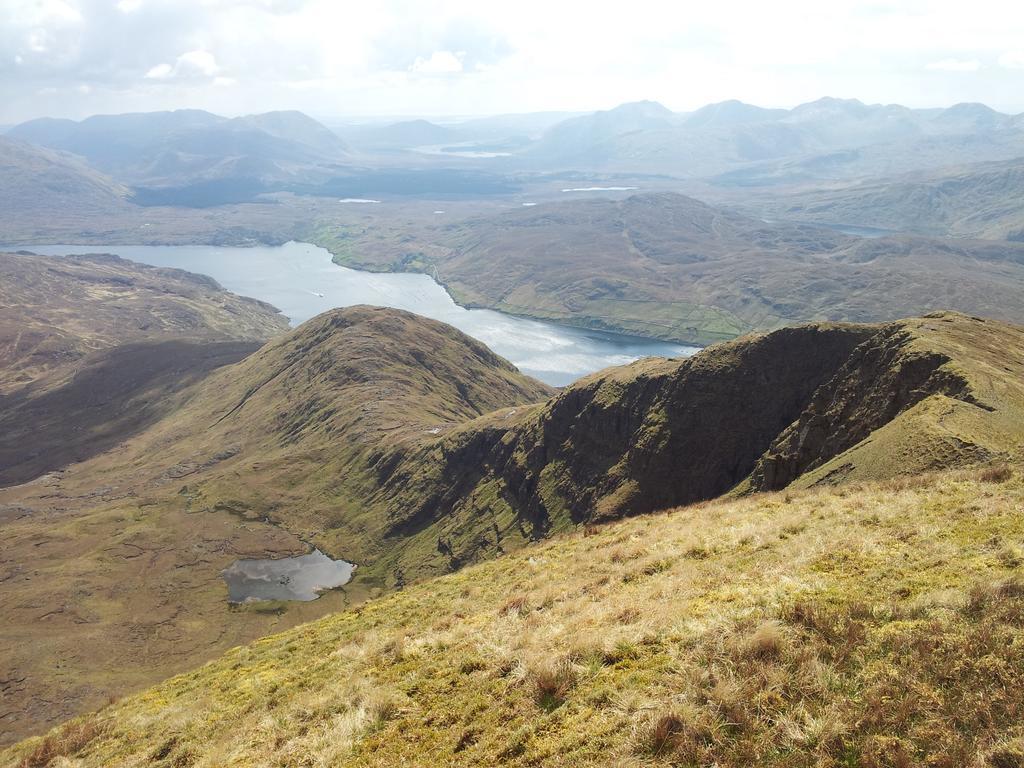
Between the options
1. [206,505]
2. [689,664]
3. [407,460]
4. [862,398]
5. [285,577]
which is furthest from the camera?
[206,505]

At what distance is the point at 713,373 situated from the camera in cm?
7331

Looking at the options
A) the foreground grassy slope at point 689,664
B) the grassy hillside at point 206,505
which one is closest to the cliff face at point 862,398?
the foreground grassy slope at point 689,664

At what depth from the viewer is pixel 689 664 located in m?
14.6

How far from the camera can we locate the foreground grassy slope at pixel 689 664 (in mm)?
11773

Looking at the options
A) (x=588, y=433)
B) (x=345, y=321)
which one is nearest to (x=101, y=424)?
(x=345, y=321)

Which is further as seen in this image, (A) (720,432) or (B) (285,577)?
(B) (285,577)

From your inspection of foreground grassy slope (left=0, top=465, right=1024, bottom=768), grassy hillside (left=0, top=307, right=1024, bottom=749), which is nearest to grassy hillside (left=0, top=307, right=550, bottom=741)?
grassy hillside (left=0, top=307, right=1024, bottom=749)

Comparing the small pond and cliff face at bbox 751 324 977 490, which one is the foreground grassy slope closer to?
cliff face at bbox 751 324 977 490

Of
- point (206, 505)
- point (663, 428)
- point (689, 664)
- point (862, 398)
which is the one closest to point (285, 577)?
point (206, 505)

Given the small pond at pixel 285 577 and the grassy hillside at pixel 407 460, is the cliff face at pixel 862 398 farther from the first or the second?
the small pond at pixel 285 577

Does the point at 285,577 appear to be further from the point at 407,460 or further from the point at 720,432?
the point at 720,432

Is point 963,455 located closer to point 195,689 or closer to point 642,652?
point 642,652

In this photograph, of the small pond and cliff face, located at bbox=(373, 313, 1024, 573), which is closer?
cliff face, located at bbox=(373, 313, 1024, 573)

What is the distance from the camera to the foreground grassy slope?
38.6 feet
